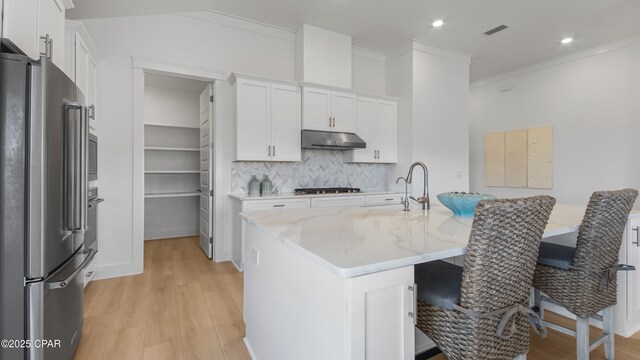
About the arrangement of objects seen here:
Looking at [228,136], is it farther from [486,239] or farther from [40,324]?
[486,239]

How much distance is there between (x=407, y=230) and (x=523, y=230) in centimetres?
48

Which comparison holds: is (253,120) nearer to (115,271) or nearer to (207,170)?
(207,170)

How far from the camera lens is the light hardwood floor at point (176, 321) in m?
1.91

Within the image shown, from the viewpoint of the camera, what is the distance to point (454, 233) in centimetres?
135

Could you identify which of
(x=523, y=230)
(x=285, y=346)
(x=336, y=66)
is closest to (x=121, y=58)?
(x=336, y=66)

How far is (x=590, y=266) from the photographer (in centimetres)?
156

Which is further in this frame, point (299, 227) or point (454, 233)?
point (299, 227)

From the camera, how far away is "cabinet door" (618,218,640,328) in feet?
6.59

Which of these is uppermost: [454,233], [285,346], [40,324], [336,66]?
[336,66]

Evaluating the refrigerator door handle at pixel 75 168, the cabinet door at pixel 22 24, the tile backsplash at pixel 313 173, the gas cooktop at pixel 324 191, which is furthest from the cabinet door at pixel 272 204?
the cabinet door at pixel 22 24

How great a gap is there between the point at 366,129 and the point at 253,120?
5.77ft

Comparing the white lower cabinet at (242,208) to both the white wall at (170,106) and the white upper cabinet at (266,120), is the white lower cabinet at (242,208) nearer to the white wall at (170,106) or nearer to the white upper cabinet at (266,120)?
the white upper cabinet at (266,120)

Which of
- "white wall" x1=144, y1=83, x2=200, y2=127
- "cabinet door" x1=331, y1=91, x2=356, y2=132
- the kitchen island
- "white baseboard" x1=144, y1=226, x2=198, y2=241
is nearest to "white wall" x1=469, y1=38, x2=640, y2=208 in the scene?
"cabinet door" x1=331, y1=91, x2=356, y2=132

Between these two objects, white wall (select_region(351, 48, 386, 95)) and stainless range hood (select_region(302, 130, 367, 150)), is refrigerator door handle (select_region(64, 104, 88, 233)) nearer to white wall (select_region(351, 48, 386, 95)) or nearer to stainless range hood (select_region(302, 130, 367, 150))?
stainless range hood (select_region(302, 130, 367, 150))
